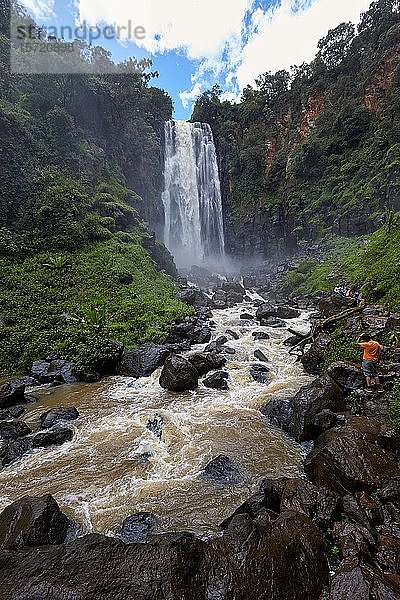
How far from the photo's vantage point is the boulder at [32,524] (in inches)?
174

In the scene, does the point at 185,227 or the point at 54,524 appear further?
the point at 185,227

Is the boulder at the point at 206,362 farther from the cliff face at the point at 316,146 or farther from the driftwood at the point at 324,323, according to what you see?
the cliff face at the point at 316,146

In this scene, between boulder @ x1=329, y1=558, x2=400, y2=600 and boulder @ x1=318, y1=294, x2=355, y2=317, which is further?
boulder @ x1=318, y1=294, x2=355, y2=317

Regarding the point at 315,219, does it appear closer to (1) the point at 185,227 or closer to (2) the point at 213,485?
(1) the point at 185,227

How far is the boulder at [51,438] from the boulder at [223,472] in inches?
137

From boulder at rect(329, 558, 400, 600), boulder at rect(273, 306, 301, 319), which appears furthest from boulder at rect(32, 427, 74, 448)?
boulder at rect(273, 306, 301, 319)

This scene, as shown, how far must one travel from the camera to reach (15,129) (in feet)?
89.8

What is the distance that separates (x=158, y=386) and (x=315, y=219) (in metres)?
31.8

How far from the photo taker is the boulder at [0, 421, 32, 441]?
7883mm

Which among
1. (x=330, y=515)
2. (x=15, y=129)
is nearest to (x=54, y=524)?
(x=330, y=515)

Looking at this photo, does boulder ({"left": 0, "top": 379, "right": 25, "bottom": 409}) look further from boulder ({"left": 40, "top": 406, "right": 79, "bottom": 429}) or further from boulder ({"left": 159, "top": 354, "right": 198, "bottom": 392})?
boulder ({"left": 159, "top": 354, "right": 198, "bottom": 392})

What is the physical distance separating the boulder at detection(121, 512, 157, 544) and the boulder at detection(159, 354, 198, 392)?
17.4 feet

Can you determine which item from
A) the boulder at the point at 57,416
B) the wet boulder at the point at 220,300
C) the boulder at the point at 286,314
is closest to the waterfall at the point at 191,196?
the wet boulder at the point at 220,300

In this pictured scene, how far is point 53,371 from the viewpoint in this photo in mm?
12125
